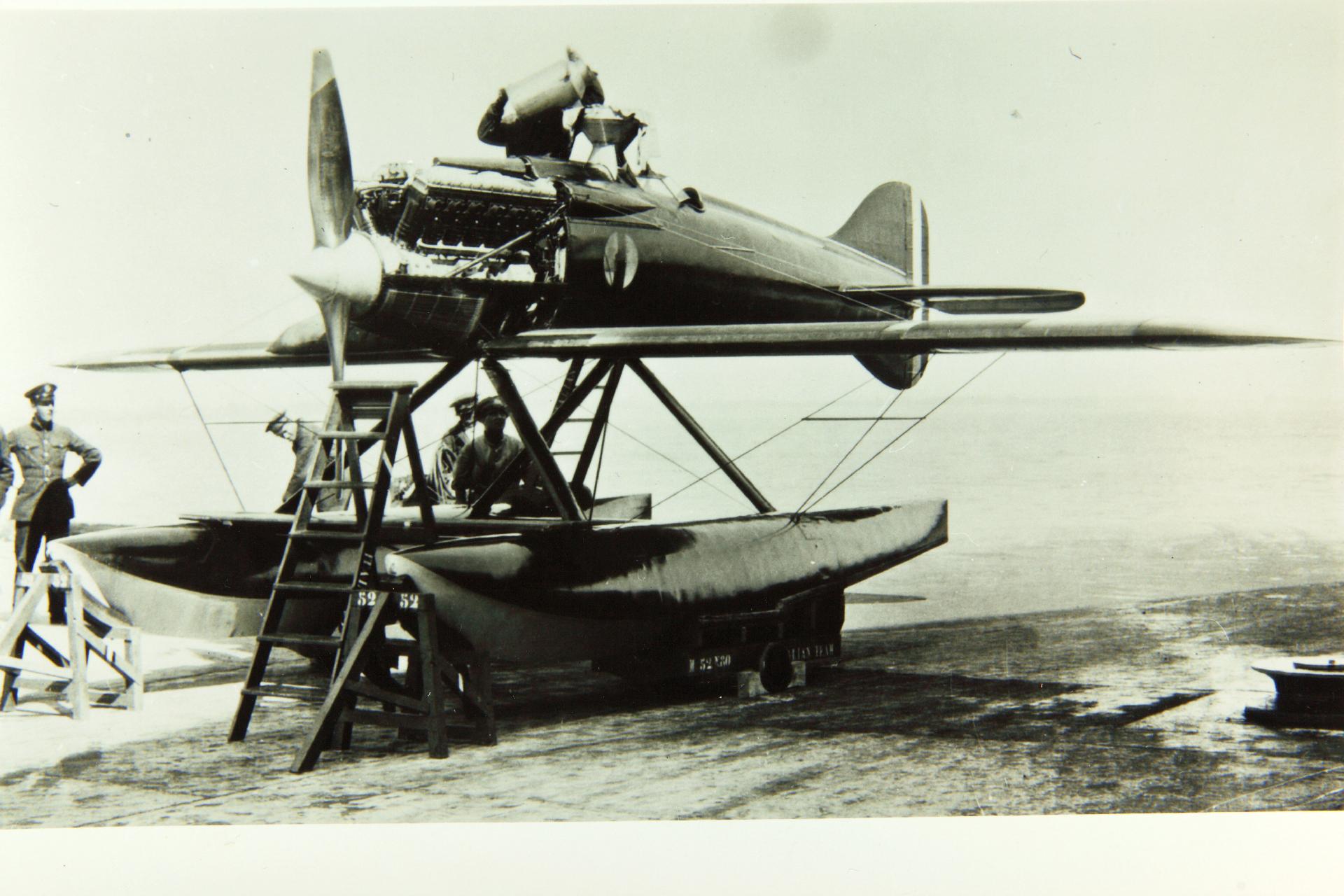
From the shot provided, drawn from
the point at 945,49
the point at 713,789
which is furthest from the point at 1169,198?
the point at 713,789

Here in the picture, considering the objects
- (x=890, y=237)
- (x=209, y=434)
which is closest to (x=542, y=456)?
(x=209, y=434)

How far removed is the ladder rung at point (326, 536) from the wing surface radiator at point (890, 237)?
631cm

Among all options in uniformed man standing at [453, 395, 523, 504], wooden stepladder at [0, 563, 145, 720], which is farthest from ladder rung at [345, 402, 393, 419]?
uniformed man standing at [453, 395, 523, 504]

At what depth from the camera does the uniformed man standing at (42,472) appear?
8.21m

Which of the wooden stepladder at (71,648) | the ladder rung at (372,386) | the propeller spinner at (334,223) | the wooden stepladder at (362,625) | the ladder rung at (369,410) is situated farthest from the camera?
the propeller spinner at (334,223)

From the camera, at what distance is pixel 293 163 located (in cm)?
775

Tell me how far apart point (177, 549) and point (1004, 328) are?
5.45 metres

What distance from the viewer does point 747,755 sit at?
5766mm

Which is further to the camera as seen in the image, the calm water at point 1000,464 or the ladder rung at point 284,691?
the calm water at point 1000,464

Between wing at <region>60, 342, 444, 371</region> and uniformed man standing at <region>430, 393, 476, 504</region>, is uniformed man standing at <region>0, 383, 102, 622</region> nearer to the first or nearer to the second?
wing at <region>60, 342, 444, 371</region>

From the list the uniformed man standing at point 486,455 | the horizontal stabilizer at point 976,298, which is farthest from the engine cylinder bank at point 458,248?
the horizontal stabilizer at point 976,298

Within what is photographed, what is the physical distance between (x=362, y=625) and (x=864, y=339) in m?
3.25

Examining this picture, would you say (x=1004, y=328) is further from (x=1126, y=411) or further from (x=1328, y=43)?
(x=1126, y=411)

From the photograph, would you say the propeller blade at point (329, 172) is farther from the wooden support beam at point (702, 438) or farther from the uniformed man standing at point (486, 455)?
the wooden support beam at point (702, 438)
